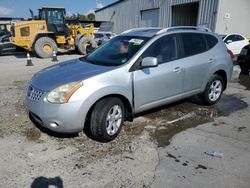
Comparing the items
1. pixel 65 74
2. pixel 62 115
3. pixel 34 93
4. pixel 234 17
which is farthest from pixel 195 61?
pixel 234 17

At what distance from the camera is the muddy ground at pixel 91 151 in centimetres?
313

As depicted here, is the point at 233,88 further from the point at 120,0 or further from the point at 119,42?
the point at 120,0

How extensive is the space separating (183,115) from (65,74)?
2.66 metres

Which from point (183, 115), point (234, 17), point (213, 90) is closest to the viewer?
point (183, 115)

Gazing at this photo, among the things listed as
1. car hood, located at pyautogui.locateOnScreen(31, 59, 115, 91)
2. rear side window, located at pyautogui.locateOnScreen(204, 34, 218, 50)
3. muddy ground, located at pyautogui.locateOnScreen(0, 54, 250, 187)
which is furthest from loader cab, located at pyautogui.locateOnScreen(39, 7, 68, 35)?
car hood, located at pyautogui.locateOnScreen(31, 59, 115, 91)

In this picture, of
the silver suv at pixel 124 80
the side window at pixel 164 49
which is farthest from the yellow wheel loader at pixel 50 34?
the side window at pixel 164 49

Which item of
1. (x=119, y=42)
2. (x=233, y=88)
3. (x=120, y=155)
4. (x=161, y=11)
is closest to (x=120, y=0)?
(x=161, y=11)

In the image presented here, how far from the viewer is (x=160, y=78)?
4484 mm

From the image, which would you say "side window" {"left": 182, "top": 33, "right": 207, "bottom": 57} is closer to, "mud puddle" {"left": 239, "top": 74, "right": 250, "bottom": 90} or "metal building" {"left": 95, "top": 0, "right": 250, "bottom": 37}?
"mud puddle" {"left": 239, "top": 74, "right": 250, "bottom": 90}

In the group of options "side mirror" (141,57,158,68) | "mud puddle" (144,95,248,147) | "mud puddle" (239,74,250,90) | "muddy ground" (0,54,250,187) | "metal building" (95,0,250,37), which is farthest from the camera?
"metal building" (95,0,250,37)

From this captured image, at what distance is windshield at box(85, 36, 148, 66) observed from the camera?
4.39 meters

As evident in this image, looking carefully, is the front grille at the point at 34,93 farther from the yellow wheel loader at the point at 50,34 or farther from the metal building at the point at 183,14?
the metal building at the point at 183,14

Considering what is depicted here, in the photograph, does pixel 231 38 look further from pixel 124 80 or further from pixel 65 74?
pixel 65 74

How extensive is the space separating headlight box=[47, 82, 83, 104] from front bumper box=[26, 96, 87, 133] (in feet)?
0.23
